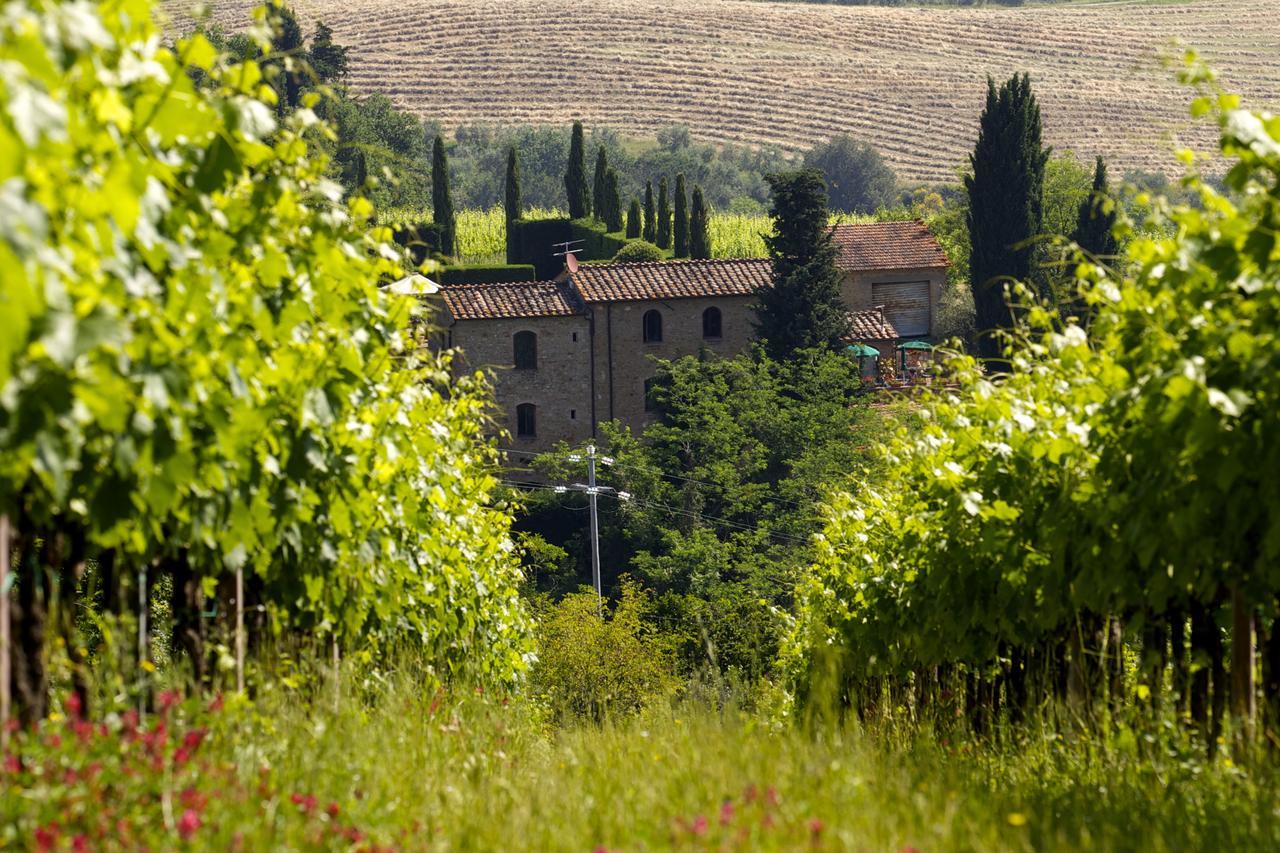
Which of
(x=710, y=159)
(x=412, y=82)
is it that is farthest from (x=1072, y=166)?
(x=412, y=82)

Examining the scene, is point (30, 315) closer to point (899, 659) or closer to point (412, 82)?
point (899, 659)

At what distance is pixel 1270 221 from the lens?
18.5ft

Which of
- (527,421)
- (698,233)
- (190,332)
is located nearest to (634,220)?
(698,233)

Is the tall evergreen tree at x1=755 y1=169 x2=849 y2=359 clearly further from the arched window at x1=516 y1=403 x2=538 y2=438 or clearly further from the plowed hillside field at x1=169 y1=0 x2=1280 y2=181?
the plowed hillside field at x1=169 y1=0 x2=1280 y2=181

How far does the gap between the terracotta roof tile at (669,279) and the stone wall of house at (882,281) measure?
17.6 feet

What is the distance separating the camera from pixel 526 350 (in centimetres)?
5628

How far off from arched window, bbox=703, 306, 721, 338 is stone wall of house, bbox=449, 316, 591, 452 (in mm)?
4038

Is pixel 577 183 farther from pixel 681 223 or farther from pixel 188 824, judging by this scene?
pixel 188 824

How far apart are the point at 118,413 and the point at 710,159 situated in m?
127

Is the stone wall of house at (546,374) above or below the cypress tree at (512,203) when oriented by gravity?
below

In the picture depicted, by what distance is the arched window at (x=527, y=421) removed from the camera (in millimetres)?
56938

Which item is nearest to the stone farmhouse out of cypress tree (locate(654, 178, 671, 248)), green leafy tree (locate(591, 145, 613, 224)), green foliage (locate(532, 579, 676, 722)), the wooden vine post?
cypress tree (locate(654, 178, 671, 248))

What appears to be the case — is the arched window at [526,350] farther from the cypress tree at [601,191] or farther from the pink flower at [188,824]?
the pink flower at [188,824]

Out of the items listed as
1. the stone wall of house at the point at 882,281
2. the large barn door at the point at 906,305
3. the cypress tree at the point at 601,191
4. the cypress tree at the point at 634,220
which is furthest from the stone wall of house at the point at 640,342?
the cypress tree at the point at 601,191
